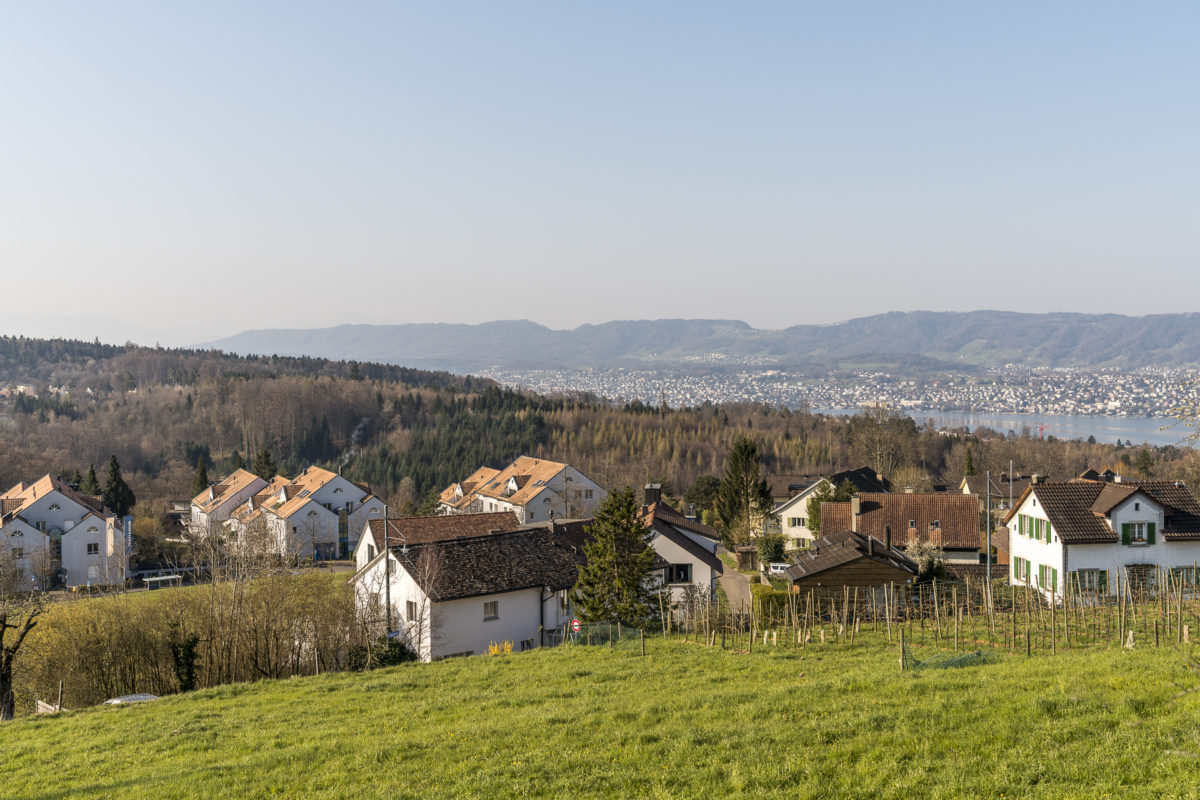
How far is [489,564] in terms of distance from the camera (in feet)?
96.2

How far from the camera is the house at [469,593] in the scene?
2709 cm

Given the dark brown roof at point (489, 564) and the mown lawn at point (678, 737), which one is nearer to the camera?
the mown lawn at point (678, 737)

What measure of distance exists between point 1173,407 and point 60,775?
15585mm

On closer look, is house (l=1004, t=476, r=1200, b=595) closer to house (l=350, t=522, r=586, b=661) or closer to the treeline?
house (l=350, t=522, r=586, b=661)

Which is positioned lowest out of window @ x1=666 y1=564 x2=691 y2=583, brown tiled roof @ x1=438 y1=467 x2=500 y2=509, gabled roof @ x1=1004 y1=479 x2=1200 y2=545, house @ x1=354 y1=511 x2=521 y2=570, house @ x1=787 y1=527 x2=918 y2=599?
brown tiled roof @ x1=438 y1=467 x2=500 y2=509

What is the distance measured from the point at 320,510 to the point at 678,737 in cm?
5775

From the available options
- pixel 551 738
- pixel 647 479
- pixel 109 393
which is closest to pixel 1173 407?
pixel 551 738

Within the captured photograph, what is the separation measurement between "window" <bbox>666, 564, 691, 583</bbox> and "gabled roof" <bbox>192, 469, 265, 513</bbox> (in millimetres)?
50026

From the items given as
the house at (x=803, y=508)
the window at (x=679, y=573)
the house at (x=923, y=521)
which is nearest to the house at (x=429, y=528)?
the window at (x=679, y=573)

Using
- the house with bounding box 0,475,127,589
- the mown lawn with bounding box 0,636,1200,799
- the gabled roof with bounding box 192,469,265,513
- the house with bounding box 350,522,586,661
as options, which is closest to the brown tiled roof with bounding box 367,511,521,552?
the house with bounding box 350,522,586,661

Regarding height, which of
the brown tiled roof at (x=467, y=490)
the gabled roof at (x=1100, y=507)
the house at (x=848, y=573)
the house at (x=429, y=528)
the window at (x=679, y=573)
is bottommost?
the brown tiled roof at (x=467, y=490)

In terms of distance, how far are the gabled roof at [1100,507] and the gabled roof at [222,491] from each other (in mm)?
63660

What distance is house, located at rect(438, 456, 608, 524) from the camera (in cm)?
6425

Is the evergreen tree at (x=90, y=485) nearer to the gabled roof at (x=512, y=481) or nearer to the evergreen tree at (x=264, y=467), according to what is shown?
the evergreen tree at (x=264, y=467)
